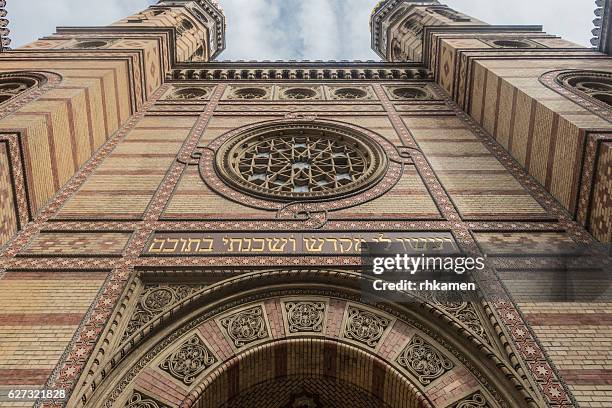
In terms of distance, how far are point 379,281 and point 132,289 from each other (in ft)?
8.34

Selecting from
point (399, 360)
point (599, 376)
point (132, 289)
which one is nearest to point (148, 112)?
point (132, 289)

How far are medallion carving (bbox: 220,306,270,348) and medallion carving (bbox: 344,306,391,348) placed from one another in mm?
807

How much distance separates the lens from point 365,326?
4.64m

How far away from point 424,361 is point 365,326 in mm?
637

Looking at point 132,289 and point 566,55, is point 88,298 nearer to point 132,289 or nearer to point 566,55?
point 132,289

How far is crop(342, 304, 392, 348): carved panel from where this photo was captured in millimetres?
4520

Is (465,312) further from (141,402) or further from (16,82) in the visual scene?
(16,82)

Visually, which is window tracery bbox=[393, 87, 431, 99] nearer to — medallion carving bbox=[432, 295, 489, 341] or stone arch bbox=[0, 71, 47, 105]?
medallion carving bbox=[432, 295, 489, 341]

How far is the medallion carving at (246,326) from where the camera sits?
451cm

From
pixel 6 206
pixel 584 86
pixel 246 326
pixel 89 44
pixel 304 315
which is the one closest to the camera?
pixel 246 326

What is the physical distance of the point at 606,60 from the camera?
9.31m

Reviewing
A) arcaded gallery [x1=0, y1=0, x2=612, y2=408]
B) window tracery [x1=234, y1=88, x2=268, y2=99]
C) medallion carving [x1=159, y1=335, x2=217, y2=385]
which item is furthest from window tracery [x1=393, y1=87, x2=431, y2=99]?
medallion carving [x1=159, y1=335, x2=217, y2=385]

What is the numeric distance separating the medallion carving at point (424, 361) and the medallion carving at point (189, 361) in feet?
5.74

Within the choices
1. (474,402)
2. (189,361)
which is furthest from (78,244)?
(474,402)
